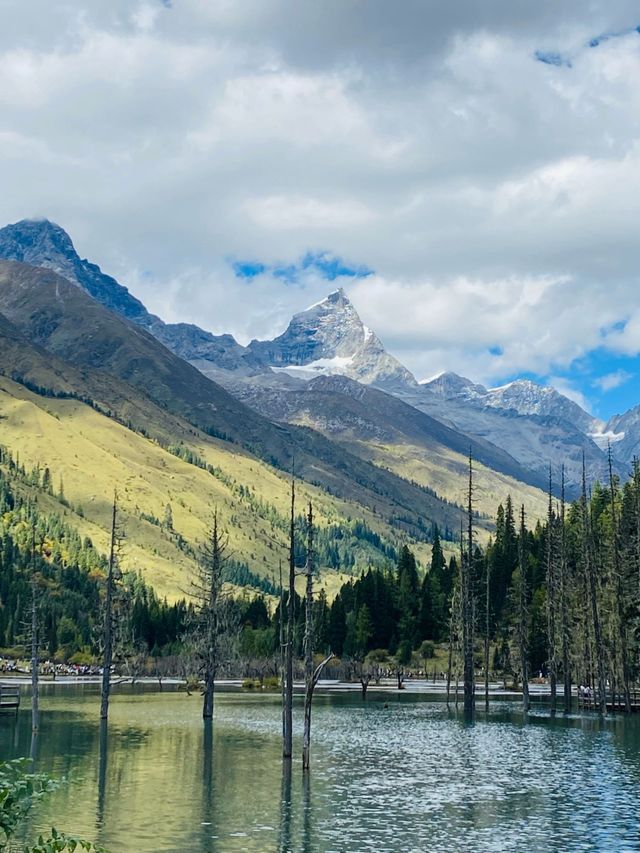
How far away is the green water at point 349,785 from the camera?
3894 cm

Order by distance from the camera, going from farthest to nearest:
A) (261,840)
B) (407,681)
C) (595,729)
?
(407,681) < (595,729) < (261,840)

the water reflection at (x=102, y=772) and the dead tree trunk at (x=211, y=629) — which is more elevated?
the dead tree trunk at (x=211, y=629)

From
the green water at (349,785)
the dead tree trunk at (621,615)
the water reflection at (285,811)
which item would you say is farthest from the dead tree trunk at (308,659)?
the dead tree trunk at (621,615)

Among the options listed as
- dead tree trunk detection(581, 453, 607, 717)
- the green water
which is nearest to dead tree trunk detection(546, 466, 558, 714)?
dead tree trunk detection(581, 453, 607, 717)

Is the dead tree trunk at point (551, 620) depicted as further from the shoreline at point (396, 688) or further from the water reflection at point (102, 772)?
the water reflection at point (102, 772)

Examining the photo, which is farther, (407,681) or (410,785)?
(407,681)

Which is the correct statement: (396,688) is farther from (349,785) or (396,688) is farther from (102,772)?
(349,785)

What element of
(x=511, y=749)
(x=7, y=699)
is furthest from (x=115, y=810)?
(x=7, y=699)

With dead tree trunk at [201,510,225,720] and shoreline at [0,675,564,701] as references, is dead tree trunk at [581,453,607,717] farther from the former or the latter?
shoreline at [0,675,564,701]

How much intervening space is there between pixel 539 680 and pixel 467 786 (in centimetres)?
13321

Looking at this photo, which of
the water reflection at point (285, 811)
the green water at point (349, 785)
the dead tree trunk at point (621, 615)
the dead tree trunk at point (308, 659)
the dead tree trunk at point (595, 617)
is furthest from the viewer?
the dead tree trunk at point (621, 615)

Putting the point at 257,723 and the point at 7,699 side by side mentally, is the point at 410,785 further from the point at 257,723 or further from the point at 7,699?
the point at 7,699

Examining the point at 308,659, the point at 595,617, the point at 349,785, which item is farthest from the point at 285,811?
the point at 595,617

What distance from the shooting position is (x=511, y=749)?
232 ft
